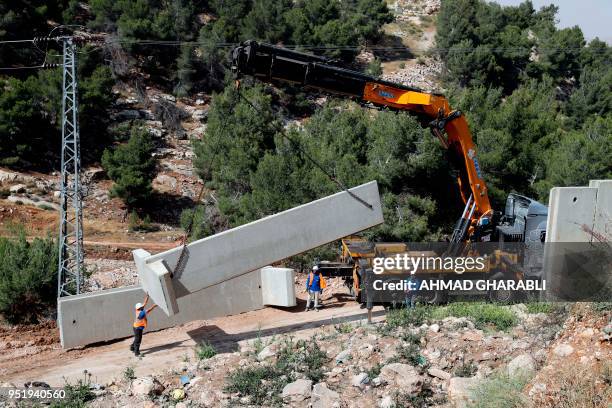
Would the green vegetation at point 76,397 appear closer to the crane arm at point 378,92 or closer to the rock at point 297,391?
the rock at point 297,391

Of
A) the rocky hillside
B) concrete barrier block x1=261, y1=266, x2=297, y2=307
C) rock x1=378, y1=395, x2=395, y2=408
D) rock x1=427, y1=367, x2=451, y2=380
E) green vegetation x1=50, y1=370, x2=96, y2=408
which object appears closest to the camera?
the rocky hillside

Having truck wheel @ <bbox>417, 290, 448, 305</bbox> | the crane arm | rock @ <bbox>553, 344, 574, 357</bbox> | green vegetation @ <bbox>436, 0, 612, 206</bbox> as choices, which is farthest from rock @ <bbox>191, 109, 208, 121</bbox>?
rock @ <bbox>553, 344, 574, 357</bbox>

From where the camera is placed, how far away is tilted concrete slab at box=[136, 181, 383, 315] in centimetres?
1197

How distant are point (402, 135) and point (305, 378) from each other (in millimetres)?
12034

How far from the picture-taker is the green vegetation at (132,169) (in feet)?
99.6

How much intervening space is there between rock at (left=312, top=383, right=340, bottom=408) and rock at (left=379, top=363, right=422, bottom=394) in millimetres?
904

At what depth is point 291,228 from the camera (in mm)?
13445

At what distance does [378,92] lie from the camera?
1369 cm

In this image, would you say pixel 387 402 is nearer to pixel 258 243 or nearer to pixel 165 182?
pixel 258 243

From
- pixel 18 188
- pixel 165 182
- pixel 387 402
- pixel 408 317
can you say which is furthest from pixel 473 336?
pixel 165 182

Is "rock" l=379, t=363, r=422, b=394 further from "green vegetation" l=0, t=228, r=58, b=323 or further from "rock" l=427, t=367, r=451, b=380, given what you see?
"green vegetation" l=0, t=228, r=58, b=323

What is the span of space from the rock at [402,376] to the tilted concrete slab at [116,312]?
6.46 m

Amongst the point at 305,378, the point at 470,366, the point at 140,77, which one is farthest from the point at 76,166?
the point at 140,77

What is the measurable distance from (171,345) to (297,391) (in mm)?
4613
